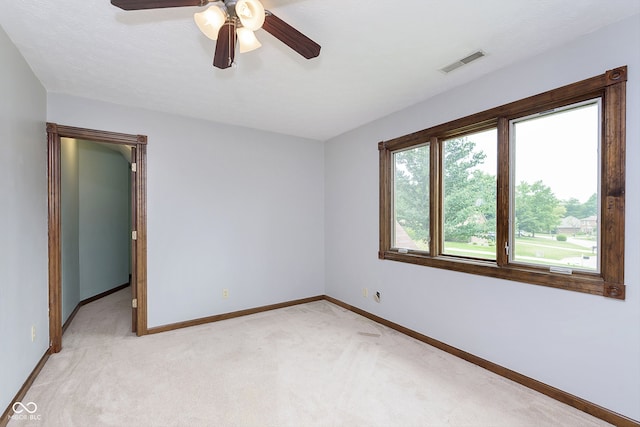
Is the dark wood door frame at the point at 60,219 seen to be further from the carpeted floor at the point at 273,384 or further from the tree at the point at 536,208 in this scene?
the tree at the point at 536,208

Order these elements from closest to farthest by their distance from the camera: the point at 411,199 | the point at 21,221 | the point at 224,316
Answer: the point at 21,221 < the point at 411,199 < the point at 224,316

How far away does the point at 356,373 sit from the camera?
245cm

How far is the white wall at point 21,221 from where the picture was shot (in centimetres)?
190

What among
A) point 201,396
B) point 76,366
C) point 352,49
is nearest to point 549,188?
point 352,49

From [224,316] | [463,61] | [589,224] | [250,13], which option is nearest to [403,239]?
[589,224]

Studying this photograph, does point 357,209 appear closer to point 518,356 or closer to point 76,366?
point 518,356

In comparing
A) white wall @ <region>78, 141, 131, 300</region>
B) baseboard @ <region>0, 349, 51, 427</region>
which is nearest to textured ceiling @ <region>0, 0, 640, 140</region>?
white wall @ <region>78, 141, 131, 300</region>

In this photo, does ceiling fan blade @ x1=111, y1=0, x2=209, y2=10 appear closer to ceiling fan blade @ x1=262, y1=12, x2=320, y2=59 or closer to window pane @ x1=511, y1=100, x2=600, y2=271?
ceiling fan blade @ x1=262, y1=12, x2=320, y2=59

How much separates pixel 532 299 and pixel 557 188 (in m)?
0.88

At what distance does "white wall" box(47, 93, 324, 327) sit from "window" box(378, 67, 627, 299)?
1.61 metres

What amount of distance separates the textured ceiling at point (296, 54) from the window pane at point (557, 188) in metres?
0.58

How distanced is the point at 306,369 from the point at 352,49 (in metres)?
2.62

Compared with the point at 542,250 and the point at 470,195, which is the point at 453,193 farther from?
the point at 542,250

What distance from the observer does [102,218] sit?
4.87 meters
